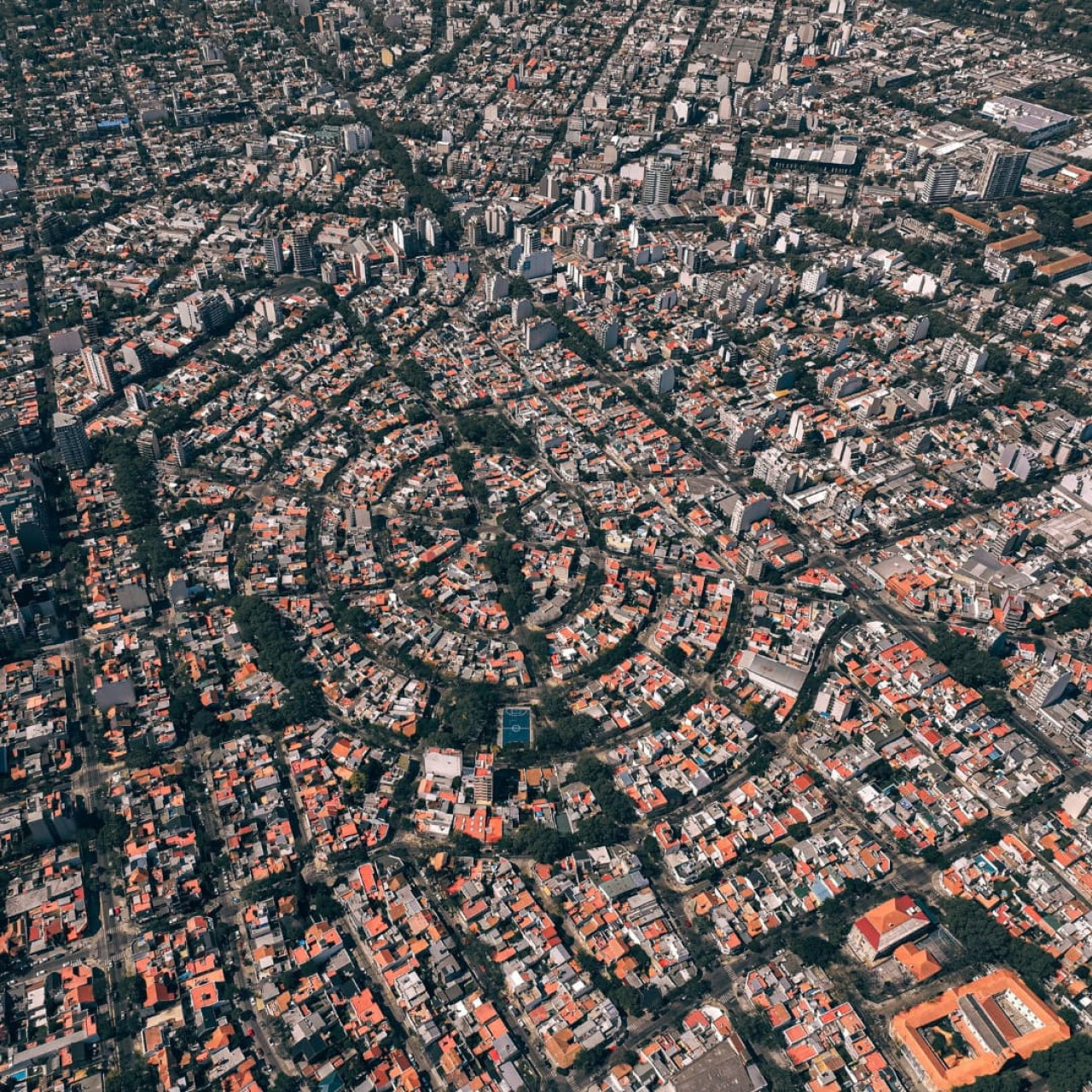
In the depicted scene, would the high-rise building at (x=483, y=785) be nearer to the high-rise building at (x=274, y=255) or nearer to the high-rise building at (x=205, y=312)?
the high-rise building at (x=205, y=312)

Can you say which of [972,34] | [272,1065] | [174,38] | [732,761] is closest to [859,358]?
[732,761]

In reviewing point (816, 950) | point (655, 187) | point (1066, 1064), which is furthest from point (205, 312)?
point (1066, 1064)

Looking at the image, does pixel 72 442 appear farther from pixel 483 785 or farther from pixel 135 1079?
pixel 135 1079

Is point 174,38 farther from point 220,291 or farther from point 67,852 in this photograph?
point 67,852

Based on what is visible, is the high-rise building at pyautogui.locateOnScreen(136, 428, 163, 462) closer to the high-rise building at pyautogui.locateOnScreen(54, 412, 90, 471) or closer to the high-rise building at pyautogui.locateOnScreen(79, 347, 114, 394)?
the high-rise building at pyautogui.locateOnScreen(54, 412, 90, 471)

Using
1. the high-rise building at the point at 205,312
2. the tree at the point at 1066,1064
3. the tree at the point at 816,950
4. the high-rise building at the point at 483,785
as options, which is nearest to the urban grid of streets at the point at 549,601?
the high-rise building at the point at 483,785

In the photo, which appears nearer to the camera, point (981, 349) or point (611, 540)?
point (611, 540)
